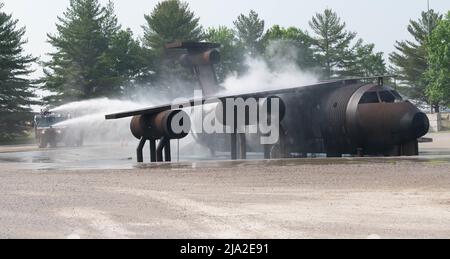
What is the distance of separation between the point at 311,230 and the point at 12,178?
12431 millimetres

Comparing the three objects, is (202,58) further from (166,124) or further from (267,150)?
(166,124)

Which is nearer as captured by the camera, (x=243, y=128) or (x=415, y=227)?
(x=415, y=227)

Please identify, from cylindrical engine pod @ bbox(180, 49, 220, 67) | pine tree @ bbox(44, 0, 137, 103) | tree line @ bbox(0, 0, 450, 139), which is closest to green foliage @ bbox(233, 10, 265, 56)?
tree line @ bbox(0, 0, 450, 139)

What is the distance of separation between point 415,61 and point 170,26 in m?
33.3

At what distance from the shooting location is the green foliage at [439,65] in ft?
253

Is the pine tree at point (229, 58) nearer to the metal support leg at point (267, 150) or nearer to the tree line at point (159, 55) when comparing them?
the tree line at point (159, 55)

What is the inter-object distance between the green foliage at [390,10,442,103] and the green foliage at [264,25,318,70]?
11880 mm

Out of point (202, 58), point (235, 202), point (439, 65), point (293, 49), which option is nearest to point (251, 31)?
point (293, 49)

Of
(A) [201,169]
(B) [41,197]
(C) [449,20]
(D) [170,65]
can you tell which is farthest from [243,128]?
(C) [449,20]

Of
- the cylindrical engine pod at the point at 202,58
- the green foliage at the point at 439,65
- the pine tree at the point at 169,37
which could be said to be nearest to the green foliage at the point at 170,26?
the pine tree at the point at 169,37

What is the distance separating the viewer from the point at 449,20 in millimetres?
84375

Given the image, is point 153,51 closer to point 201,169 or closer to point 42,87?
point 42,87

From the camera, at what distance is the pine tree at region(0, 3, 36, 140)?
67688 mm

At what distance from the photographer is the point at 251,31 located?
9606 centimetres
